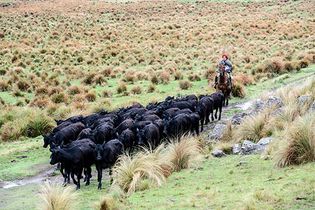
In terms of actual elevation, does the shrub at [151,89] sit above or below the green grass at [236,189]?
below

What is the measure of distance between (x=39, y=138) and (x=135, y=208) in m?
12.0

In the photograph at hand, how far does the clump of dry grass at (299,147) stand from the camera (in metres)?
11.6

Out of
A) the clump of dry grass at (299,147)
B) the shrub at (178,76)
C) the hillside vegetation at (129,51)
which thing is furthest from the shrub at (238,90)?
the clump of dry grass at (299,147)

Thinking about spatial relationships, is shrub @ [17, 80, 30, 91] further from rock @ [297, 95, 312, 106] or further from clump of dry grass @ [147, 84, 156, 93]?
rock @ [297, 95, 312, 106]

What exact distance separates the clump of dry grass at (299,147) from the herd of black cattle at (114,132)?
14.4 ft

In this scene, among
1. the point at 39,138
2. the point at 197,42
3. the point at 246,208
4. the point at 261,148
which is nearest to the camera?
the point at 246,208

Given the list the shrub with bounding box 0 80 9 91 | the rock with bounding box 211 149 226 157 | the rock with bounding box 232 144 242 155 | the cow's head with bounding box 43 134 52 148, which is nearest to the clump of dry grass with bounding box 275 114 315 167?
the rock with bounding box 232 144 242 155

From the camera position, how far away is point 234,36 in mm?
53156

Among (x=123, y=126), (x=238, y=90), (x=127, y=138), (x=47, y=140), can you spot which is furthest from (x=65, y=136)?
(x=238, y=90)

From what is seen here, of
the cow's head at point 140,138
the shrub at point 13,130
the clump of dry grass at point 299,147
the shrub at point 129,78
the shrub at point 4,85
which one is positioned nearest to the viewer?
the clump of dry grass at point 299,147

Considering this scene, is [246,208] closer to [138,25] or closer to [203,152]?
[203,152]

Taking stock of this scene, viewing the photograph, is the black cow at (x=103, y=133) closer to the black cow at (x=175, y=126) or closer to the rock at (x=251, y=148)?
the black cow at (x=175, y=126)

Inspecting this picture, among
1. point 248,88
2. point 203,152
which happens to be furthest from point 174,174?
point 248,88

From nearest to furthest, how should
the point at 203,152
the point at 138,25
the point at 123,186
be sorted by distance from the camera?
the point at 123,186 → the point at 203,152 → the point at 138,25
